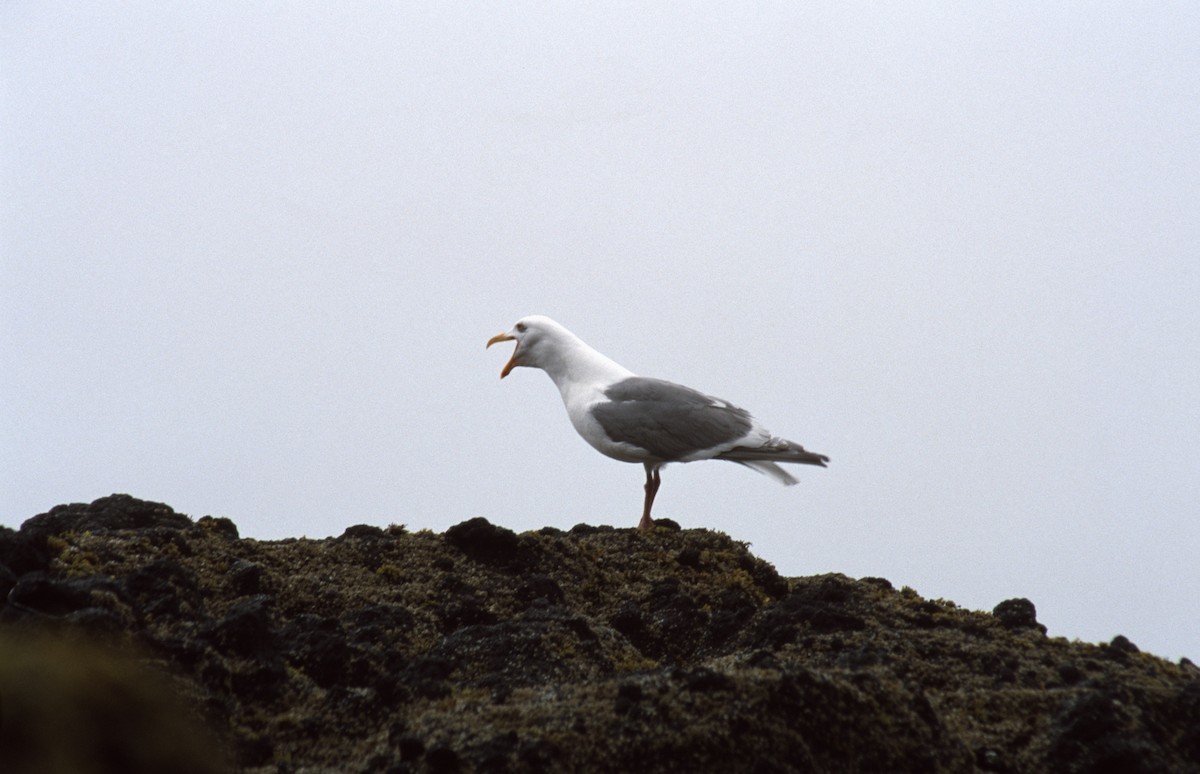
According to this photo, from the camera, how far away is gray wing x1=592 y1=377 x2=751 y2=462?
950 centimetres

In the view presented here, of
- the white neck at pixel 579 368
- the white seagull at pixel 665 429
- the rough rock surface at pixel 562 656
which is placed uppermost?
the white neck at pixel 579 368

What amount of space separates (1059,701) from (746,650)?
164 cm

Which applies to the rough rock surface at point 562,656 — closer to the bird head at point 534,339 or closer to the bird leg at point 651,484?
the bird leg at point 651,484

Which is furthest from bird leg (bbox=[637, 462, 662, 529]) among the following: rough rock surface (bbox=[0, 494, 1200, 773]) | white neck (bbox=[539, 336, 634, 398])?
rough rock surface (bbox=[0, 494, 1200, 773])

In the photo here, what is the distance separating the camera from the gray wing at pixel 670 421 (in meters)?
9.50

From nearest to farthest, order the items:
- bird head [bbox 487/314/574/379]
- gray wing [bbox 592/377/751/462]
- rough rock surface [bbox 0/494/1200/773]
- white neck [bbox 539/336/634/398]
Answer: rough rock surface [bbox 0/494/1200/773] → gray wing [bbox 592/377/751/462] → white neck [bbox 539/336/634/398] → bird head [bbox 487/314/574/379]

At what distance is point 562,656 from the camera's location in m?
5.88

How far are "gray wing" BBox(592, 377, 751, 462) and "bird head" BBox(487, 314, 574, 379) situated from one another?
1157mm

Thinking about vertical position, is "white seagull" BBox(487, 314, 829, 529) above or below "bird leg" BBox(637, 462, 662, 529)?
above

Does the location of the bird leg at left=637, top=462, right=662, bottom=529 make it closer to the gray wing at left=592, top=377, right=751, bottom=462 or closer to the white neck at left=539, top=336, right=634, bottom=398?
the gray wing at left=592, top=377, right=751, bottom=462

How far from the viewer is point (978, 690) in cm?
559

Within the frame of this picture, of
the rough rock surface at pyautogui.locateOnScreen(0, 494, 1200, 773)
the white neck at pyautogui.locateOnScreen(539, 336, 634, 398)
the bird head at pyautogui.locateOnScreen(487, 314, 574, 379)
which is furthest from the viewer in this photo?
the bird head at pyautogui.locateOnScreen(487, 314, 574, 379)

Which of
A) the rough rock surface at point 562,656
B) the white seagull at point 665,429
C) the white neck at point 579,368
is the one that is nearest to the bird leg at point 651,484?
the white seagull at point 665,429

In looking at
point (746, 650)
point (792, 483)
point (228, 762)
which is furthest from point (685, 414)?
point (228, 762)
